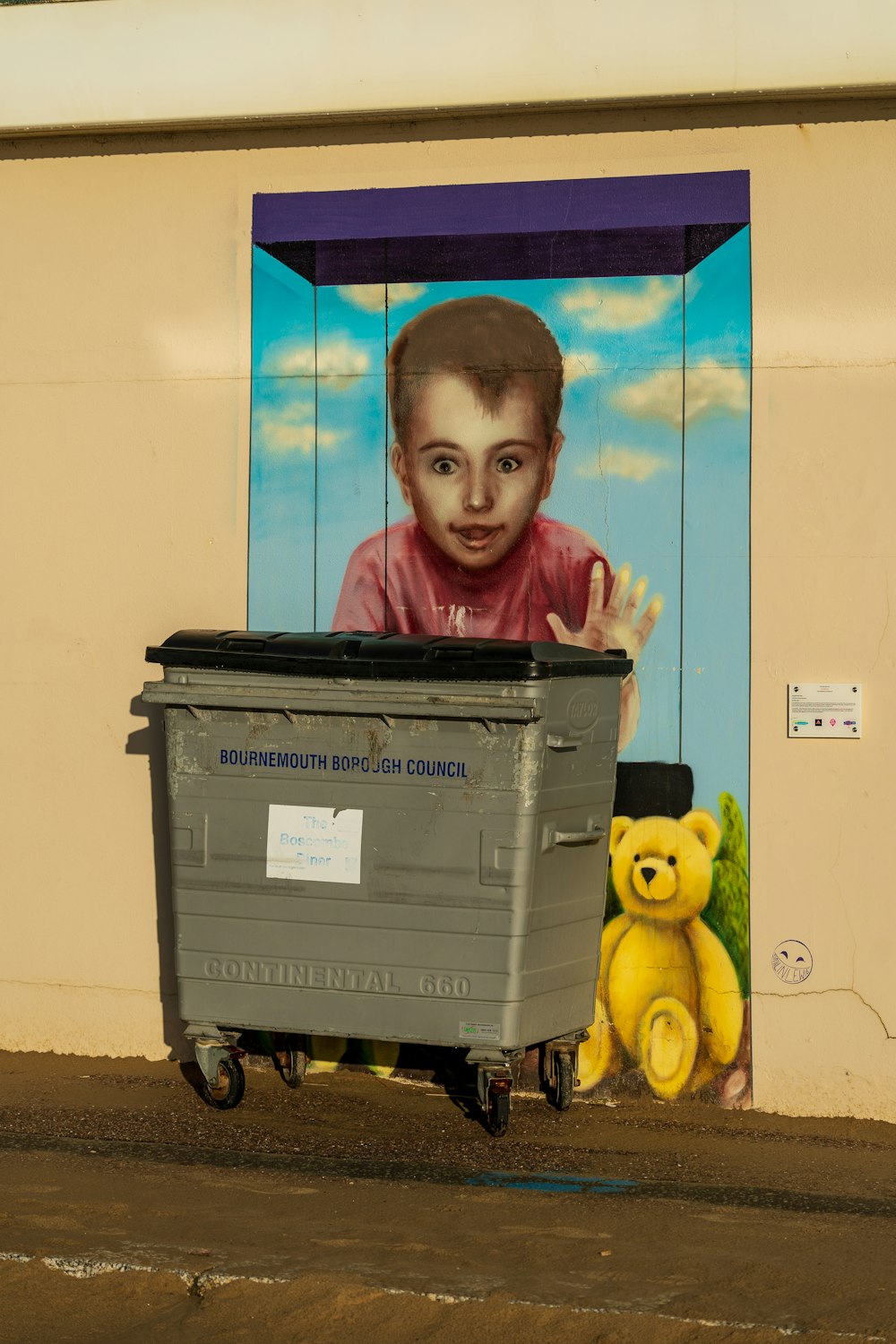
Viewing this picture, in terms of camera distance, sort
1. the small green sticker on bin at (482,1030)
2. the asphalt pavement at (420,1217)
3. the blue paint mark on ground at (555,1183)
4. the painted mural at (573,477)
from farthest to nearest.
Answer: the painted mural at (573,477)
the small green sticker on bin at (482,1030)
the blue paint mark on ground at (555,1183)
the asphalt pavement at (420,1217)

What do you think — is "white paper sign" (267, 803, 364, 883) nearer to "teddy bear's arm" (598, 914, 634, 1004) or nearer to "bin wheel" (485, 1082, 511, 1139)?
"bin wheel" (485, 1082, 511, 1139)

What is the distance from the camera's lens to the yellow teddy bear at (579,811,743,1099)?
5.89 m

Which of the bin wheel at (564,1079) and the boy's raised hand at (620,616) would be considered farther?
the boy's raised hand at (620,616)

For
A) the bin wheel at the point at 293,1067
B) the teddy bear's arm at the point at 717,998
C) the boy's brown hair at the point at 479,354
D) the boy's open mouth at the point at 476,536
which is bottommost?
the bin wheel at the point at 293,1067

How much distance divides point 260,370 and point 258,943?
2.39 metres

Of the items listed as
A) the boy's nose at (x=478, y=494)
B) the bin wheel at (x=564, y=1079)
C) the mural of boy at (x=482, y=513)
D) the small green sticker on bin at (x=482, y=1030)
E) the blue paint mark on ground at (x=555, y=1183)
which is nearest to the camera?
the blue paint mark on ground at (x=555, y=1183)

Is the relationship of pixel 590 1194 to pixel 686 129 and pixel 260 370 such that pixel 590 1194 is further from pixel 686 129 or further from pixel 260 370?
pixel 686 129

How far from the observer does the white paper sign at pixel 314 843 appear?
522 cm

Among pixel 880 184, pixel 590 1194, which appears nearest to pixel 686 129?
pixel 880 184

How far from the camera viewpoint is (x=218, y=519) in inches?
250

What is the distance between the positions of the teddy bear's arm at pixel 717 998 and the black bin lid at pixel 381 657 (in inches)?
46.1

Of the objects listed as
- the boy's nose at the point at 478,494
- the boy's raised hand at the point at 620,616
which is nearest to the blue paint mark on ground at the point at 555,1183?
the boy's raised hand at the point at 620,616

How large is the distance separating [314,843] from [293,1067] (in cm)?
130

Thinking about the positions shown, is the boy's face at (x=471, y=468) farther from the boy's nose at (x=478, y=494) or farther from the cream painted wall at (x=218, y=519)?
the cream painted wall at (x=218, y=519)
